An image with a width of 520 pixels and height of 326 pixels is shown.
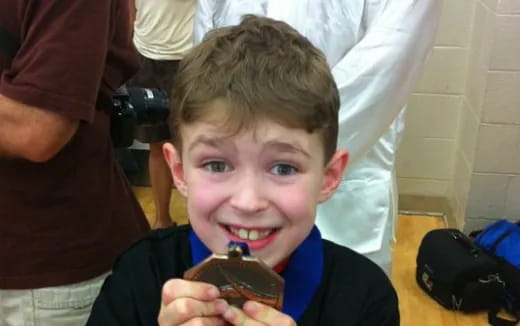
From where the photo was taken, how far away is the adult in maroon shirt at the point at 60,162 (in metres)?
1.04

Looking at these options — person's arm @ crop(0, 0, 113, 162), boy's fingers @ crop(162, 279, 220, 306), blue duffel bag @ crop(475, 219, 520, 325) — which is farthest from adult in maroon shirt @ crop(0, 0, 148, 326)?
blue duffel bag @ crop(475, 219, 520, 325)

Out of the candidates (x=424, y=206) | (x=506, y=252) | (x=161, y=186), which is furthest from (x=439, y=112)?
(x=161, y=186)

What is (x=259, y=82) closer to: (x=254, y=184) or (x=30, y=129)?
(x=254, y=184)

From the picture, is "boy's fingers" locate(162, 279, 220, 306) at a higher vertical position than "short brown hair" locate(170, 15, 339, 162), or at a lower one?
lower

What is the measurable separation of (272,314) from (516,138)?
7.47 feet

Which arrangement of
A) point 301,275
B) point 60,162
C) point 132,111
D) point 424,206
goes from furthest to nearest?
point 424,206 → point 132,111 → point 60,162 → point 301,275

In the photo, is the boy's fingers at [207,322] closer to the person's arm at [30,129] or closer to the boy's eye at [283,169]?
the boy's eye at [283,169]

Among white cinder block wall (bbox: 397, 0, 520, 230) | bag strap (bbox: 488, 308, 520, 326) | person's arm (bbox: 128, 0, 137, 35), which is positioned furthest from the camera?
white cinder block wall (bbox: 397, 0, 520, 230)

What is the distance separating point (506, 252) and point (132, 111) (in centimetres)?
195

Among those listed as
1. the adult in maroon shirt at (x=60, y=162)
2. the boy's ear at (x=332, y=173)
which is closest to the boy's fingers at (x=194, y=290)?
the boy's ear at (x=332, y=173)

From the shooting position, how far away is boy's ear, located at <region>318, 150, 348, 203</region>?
98cm

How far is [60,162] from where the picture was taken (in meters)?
1.18

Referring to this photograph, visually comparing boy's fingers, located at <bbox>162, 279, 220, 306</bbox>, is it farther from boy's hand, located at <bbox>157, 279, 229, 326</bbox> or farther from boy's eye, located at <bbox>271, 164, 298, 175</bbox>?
boy's eye, located at <bbox>271, 164, 298, 175</bbox>

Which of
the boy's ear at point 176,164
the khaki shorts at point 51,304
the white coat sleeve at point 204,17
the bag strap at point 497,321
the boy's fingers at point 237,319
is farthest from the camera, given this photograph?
the bag strap at point 497,321
